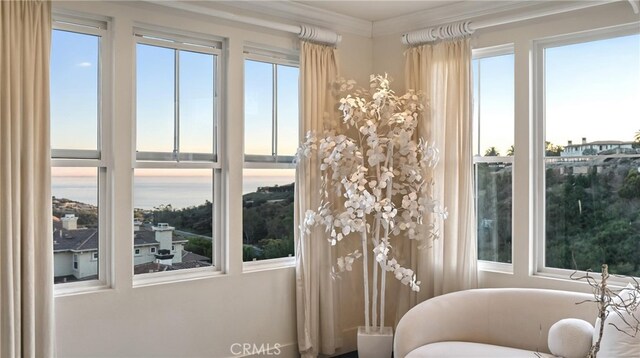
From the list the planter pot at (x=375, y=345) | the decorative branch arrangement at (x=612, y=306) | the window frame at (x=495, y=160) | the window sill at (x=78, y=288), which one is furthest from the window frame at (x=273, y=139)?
the decorative branch arrangement at (x=612, y=306)

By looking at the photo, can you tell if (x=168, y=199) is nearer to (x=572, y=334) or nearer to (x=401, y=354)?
(x=401, y=354)

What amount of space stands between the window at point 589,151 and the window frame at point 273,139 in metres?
1.73

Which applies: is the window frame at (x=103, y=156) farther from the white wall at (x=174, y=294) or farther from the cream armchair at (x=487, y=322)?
the cream armchair at (x=487, y=322)

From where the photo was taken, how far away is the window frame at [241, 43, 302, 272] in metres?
4.09

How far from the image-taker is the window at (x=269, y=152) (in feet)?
13.5

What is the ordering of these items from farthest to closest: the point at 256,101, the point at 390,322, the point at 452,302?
the point at 390,322 < the point at 256,101 < the point at 452,302

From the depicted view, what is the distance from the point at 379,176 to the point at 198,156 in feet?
4.06

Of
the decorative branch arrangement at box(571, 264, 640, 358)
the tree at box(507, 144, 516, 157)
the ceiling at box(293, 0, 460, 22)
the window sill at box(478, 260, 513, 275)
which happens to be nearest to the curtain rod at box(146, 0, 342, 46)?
the ceiling at box(293, 0, 460, 22)

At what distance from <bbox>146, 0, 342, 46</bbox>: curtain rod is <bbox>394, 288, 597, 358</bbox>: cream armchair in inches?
79.7

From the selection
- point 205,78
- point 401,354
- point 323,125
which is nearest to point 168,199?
point 205,78

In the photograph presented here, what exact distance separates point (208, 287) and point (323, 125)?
1427 mm

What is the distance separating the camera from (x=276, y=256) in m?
4.31

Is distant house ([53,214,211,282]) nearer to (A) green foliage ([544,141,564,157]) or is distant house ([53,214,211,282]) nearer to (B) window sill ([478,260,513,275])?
(B) window sill ([478,260,513,275])
